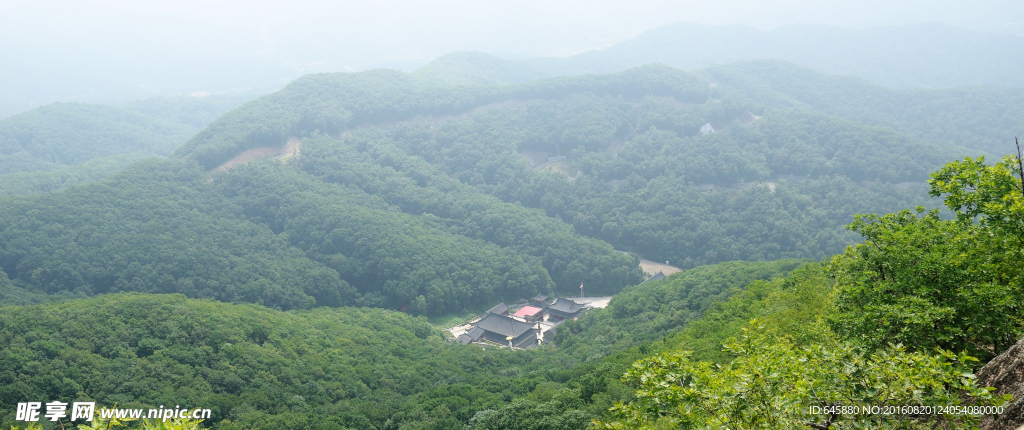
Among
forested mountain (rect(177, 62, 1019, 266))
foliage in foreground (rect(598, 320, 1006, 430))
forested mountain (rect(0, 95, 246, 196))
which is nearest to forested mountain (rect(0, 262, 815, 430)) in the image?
foliage in foreground (rect(598, 320, 1006, 430))

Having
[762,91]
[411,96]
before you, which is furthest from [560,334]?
[762,91]

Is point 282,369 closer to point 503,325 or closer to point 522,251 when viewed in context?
point 503,325

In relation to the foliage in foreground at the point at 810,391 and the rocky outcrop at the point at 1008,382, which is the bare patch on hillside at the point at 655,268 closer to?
the foliage in foreground at the point at 810,391

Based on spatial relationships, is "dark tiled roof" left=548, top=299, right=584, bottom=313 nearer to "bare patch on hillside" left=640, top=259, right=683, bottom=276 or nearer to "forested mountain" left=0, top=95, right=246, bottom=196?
"bare patch on hillside" left=640, top=259, right=683, bottom=276

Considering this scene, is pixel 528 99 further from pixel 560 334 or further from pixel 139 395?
pixel 139 395

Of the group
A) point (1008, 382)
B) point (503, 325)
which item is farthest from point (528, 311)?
point (1008, 382)

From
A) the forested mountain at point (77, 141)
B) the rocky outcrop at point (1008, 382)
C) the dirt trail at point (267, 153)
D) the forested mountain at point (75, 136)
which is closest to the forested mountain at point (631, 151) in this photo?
the dirt trail at point (267, 153)
